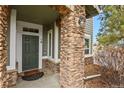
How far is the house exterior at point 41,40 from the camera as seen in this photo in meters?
4.23

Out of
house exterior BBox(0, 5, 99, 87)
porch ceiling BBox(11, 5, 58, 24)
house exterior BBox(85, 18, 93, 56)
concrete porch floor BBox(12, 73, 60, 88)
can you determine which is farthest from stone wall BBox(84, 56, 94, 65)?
concrete porch floor BBox(12, 73, 60, 88)

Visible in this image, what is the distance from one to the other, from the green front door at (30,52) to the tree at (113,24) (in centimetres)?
325

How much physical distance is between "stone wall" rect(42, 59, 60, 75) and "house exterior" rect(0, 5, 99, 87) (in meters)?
0.07

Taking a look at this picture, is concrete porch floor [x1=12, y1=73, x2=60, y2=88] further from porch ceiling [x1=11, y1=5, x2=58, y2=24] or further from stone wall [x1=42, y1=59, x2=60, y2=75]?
porch ceiling [x1=11, y1=5, x2=58, y2=24]

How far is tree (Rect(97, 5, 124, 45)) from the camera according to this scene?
268 inches

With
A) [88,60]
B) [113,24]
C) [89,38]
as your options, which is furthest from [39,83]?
[89,38]

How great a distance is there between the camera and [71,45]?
4352 mm

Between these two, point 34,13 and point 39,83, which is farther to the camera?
point 34,13

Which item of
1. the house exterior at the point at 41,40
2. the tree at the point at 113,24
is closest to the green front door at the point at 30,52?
the house exterior at the point at 41,40

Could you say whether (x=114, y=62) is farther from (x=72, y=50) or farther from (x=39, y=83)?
(x=39, y=83)

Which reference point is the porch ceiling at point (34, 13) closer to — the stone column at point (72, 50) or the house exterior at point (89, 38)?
the stone column at point (72, 50)

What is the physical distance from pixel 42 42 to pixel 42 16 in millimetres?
1761

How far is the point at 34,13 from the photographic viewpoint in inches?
234

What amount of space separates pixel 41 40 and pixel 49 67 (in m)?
1.43
